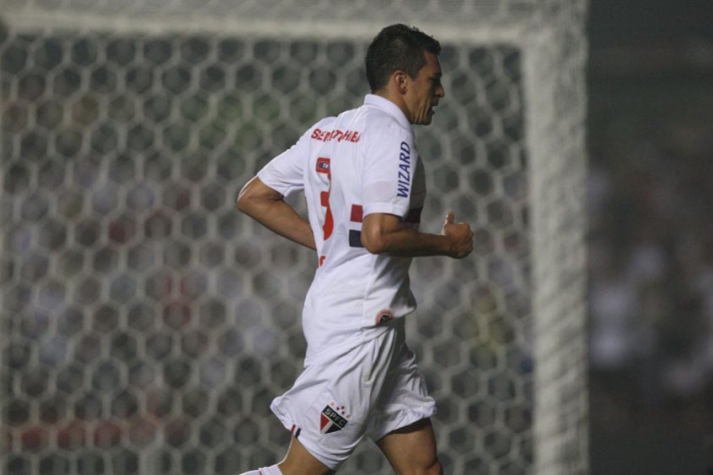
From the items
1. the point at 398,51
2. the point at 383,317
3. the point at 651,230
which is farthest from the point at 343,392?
the point at 651,230

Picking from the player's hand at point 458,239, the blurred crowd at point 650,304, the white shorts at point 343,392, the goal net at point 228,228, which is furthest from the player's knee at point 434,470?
the blurred crowd at point 650,304

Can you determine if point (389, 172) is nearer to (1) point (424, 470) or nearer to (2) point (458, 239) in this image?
(2) point (458, 239)

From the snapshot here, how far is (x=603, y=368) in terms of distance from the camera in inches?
307

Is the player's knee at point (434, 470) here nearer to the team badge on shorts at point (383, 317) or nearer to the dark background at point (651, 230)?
the team badge on shorts at point (383, 317)

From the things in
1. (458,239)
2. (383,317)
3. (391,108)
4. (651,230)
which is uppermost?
(391,108)

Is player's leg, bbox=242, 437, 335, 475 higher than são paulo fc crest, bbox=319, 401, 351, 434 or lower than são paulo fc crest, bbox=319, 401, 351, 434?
lower

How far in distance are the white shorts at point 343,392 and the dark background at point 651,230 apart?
3.62 meters

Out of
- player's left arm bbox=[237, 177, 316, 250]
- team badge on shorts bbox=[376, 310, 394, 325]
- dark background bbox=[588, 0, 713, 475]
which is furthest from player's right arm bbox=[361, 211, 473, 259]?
dark background bbox=[588, 0, 713, 475]

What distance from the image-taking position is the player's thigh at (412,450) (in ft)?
6.58

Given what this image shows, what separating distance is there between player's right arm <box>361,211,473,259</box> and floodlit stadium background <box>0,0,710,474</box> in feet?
4.86

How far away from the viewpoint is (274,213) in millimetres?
2131

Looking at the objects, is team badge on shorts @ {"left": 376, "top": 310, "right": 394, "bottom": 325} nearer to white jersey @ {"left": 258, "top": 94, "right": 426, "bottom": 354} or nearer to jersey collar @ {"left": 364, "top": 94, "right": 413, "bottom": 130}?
white jersey @ {"left": 258, "top": 94, "right": 426, "bottom": 354}

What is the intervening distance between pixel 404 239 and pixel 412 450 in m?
0.50

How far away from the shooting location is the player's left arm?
2.12m
